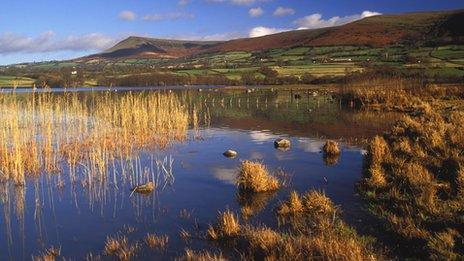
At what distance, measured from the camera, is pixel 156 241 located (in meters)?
8.95

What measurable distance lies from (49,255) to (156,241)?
1881 millimetres

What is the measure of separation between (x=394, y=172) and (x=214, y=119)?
835 inches

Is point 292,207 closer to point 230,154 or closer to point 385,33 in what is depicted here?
point 230,154

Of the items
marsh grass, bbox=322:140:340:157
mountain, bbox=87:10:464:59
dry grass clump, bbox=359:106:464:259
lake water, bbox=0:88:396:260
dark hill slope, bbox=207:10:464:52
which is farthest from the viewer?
dark hill slope, bbox=207:10:464:52

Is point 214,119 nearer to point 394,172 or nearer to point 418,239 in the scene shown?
point 394,172

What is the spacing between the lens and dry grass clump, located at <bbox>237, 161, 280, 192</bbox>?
12711 mm

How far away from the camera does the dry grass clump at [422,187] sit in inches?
304

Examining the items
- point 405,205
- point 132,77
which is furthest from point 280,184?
point 132,77

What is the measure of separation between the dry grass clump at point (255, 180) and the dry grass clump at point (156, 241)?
13.1 ft

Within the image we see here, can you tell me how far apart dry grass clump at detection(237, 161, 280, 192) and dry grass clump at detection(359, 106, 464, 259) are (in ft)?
7.77

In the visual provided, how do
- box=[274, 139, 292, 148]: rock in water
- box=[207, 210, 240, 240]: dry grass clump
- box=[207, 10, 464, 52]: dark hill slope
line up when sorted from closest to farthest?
box=[207, 210, 240, 240]: dry grass clump < box=[274, 139, 292, 148]: rock in water < box=[207, 10, 464, 52]: dark hill slope

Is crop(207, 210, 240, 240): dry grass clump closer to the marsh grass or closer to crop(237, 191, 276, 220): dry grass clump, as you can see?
crop(237, 191, 276, 220): dry grass clump

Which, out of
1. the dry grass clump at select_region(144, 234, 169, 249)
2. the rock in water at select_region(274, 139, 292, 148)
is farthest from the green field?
the dry grass clump at select_region(144, 234, 169, 249)

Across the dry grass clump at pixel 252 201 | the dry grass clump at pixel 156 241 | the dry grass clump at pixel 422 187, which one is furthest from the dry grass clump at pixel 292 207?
the dry grass clump at pixel 156 241
